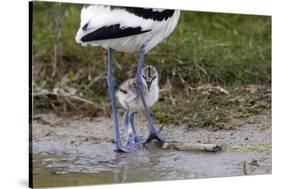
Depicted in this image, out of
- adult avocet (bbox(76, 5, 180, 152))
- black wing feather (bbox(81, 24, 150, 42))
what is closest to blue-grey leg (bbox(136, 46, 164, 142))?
adult avocet (bbox(76, 5, 180, 152))

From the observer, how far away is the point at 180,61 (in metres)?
4.47

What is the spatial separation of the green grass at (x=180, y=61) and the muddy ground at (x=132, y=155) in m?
0.10

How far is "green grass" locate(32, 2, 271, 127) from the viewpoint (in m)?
4.36

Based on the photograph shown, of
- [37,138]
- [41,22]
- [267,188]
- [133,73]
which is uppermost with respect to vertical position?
[41,22]

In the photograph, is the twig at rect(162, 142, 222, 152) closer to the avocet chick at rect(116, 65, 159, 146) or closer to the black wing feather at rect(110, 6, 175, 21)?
the avocet chick at rect(116, 65, 159, 146)

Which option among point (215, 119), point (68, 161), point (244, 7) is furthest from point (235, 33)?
point (68, 161)

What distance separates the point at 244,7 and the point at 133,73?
0.80 meters

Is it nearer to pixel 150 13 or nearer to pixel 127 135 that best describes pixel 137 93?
pixel 127 135

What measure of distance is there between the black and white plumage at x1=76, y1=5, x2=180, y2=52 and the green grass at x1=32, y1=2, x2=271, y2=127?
17 centimetres

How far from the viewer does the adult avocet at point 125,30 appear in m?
4.02

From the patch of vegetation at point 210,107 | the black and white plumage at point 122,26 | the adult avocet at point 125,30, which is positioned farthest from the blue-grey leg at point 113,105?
the patch of vegetation at point 210,107

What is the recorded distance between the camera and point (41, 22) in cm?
439

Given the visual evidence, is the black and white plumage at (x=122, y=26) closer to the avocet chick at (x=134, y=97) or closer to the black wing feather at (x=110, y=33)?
the black wing feather at (x=110, y=33)

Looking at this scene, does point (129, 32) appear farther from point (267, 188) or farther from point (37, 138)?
point (267, 188)
